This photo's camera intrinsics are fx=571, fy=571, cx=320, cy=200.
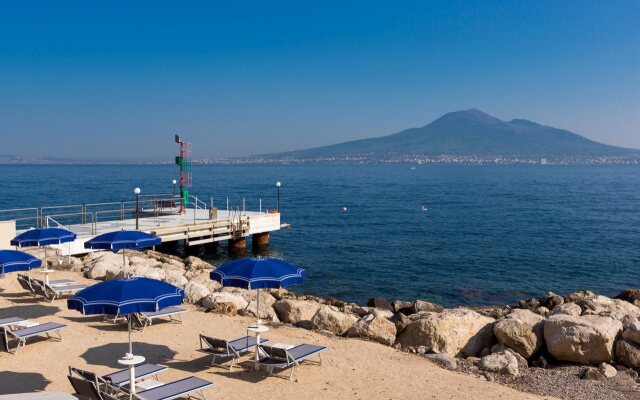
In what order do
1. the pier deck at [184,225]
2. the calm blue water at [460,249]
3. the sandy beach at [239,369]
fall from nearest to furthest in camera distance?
1. the sandy beach at [239,369]
2. the pier deck at [184,225]
3. the calm blue water at [460,249]

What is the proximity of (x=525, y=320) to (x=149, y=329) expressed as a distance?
28.4ft

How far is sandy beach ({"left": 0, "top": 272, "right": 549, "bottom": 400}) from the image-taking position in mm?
9602

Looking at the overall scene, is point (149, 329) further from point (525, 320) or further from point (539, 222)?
point (539, 222)

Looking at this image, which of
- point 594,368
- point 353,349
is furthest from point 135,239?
point 594,368

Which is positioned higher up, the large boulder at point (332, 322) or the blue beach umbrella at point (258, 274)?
the blue beach umbrella at point (258, 274)

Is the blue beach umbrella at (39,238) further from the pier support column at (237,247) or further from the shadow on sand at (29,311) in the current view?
the pier support column at (237,247)

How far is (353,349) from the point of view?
11.9 meters

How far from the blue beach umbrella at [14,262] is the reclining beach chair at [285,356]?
6.74m

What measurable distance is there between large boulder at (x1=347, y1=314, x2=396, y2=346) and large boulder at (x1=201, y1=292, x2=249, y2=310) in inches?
129

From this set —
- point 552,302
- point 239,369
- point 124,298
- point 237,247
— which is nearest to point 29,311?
point 124,298

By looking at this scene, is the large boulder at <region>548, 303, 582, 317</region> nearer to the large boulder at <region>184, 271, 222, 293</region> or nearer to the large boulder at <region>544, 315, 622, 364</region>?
the large boulder at <region>544, 315, 622, 364</region>

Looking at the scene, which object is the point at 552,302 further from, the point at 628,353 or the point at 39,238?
the point at 39,238

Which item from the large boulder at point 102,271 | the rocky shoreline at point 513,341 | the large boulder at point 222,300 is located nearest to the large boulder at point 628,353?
the rocky shoreline at point 513,341

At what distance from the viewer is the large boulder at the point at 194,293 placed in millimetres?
15573
